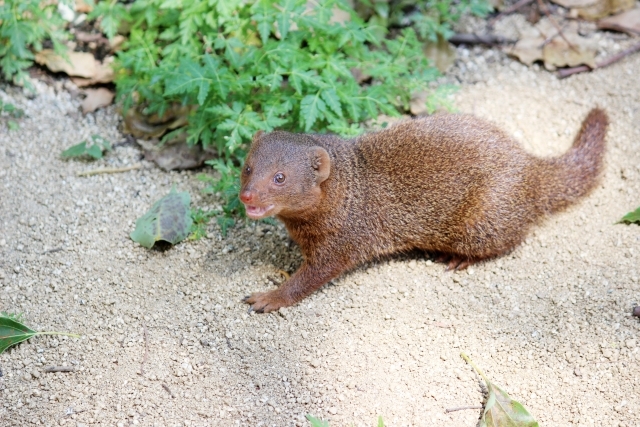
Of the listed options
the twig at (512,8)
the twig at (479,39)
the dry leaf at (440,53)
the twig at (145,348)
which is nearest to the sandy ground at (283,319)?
the twig at (145,348)

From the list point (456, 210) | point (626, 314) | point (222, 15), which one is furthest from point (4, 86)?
point (626, 314)

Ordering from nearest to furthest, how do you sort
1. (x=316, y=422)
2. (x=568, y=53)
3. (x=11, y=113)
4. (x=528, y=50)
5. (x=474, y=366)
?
1. (x=316, y=422)
2. (x=474, y=366)
3. (x=11, y=113)
4. (x=568, y=53)
5. (x=528, y=50)

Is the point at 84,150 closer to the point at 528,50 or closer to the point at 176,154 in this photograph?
the point at 176,154

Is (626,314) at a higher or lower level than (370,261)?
higher

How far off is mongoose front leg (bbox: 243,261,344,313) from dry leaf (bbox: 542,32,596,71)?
2.55m

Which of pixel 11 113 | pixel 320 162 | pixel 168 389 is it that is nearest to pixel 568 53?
pixel 320 162

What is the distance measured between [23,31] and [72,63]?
565mm

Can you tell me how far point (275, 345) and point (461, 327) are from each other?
3.16 ft

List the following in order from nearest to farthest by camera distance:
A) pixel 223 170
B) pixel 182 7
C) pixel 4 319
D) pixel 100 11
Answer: pixel 4 319, pixel 223 170, pixel 182 7, pixel 100 11

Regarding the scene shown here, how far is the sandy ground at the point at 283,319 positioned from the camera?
3.14 metres

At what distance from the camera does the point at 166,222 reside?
4.00 meters

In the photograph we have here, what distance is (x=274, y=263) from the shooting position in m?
4.05

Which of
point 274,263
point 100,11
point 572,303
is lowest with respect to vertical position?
point 274,263

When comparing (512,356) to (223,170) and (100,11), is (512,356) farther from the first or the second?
(100,11)
